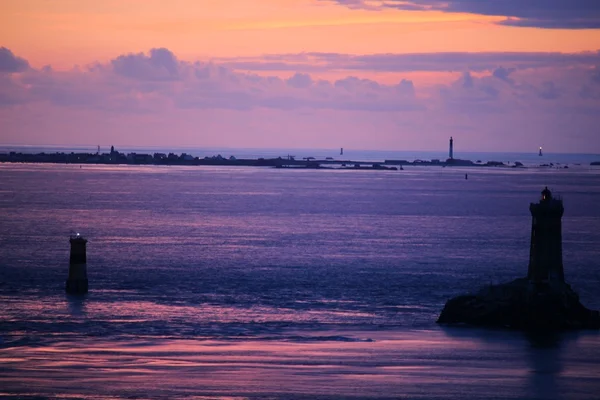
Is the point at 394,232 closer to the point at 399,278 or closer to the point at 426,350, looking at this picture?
the point at 399,278

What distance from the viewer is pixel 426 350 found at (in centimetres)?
2892

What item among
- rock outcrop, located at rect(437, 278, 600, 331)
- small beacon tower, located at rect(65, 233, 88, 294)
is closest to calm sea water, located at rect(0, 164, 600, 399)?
small beacon tower, located at rect(65, 233, 88, 294)

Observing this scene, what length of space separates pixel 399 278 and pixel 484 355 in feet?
54.1

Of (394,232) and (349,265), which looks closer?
(349,265)

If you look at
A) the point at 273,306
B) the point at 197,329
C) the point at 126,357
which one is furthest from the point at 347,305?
the point at 126,357

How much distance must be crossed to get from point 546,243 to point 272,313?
30.2 ft

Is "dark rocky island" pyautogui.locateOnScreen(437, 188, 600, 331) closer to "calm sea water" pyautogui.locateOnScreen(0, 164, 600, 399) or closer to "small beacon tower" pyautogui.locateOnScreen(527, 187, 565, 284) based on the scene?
"small beacon tower" pyautogui.locateOnScreen(527, 187, 565, 284)

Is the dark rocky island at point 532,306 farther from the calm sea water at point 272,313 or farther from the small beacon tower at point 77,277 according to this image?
the small beacon tower at point 77,277

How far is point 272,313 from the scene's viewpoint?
35375 mm

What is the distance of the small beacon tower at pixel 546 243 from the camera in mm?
33906

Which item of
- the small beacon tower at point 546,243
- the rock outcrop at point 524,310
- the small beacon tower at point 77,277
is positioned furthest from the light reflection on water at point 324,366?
the small beacon tower at point 77,277

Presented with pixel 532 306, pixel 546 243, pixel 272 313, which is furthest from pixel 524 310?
pixel 272 313

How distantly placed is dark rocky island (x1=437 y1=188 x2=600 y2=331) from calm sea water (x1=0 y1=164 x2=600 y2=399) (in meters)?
0.95

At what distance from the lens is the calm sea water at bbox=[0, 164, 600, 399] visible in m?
24.8
